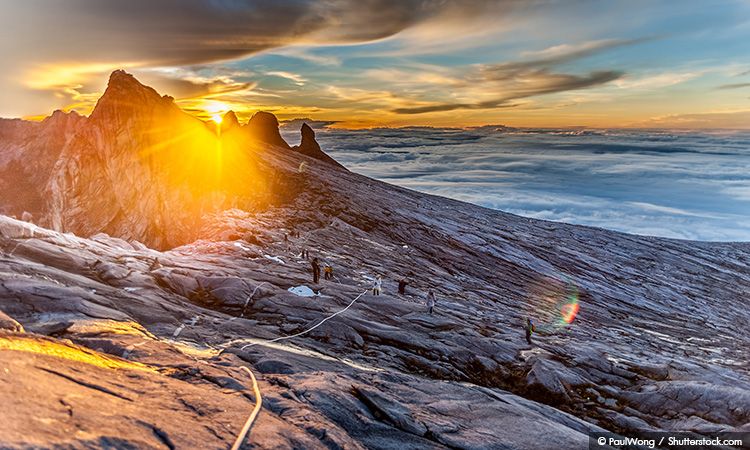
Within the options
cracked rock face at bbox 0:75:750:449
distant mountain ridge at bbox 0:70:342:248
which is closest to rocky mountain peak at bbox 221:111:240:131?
distant mountain ridge at bbox 0:70:342:248

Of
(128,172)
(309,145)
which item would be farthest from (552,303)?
(309,145)

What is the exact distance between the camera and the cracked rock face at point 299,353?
10.4 metres

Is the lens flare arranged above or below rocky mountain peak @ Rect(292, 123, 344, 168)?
below

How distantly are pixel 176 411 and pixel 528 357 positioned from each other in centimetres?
2317

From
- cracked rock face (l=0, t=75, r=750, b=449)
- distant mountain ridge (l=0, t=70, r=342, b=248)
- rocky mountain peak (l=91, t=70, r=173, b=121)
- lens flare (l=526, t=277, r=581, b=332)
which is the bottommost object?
lens flare (l=526, t=277, r=581, b=332)

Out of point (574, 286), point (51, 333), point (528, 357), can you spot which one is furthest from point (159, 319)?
point (574, 286)

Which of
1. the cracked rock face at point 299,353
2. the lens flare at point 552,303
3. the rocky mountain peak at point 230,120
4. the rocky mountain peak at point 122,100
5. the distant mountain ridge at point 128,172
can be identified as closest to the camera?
the cracked rock face at point 299,353

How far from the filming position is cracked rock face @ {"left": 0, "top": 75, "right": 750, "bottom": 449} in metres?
10.4

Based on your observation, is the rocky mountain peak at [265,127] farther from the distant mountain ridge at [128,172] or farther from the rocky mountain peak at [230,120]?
the distant mountain ridge at [128,172]

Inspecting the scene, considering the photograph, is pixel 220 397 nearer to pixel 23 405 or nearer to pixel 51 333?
pixel 23 405

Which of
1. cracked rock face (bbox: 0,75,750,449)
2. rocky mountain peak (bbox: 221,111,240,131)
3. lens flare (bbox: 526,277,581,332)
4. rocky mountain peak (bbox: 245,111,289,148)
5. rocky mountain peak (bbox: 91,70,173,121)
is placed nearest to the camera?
cracked rock face (bbox: 0,75,750,449)

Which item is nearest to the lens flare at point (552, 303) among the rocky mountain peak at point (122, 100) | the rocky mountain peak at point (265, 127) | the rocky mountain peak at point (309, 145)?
the rocky mountain peak at point (122, 100)

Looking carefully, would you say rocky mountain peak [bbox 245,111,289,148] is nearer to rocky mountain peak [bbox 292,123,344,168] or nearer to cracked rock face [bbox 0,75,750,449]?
rocky mountain peak [bbox 292,123,344,168]

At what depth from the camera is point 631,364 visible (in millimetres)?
30906
